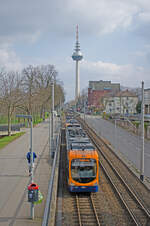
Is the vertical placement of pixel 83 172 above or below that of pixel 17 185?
above

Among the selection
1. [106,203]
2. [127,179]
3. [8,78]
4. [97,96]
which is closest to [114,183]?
[127,179]

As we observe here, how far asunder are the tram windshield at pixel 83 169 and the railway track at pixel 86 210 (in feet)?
3.42

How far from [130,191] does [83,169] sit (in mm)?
3383


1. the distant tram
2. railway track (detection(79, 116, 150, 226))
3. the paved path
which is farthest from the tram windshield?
railway track (detection(79, 116, 150, 226))

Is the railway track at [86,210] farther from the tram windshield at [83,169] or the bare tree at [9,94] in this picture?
the bare tree at [9,94]

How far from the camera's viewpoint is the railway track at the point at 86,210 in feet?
35.4

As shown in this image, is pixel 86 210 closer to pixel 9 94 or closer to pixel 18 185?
pixel 18 185

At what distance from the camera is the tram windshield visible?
13656 mm

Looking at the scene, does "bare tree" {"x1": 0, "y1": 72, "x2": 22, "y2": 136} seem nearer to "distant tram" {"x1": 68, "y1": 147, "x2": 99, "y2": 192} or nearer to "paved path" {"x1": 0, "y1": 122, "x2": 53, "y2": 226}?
"paved path" {"x1": 0, "y1": 122, "x2": 53, "y2": 226}

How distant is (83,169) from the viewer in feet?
45.1

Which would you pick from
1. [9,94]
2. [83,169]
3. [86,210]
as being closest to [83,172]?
[83,169]

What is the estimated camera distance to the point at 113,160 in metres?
24.3

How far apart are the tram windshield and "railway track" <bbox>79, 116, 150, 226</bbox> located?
210cm

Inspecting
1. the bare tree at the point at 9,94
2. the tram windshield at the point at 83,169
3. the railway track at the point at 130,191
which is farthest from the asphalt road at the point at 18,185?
the bare tree at the point at 9,94
